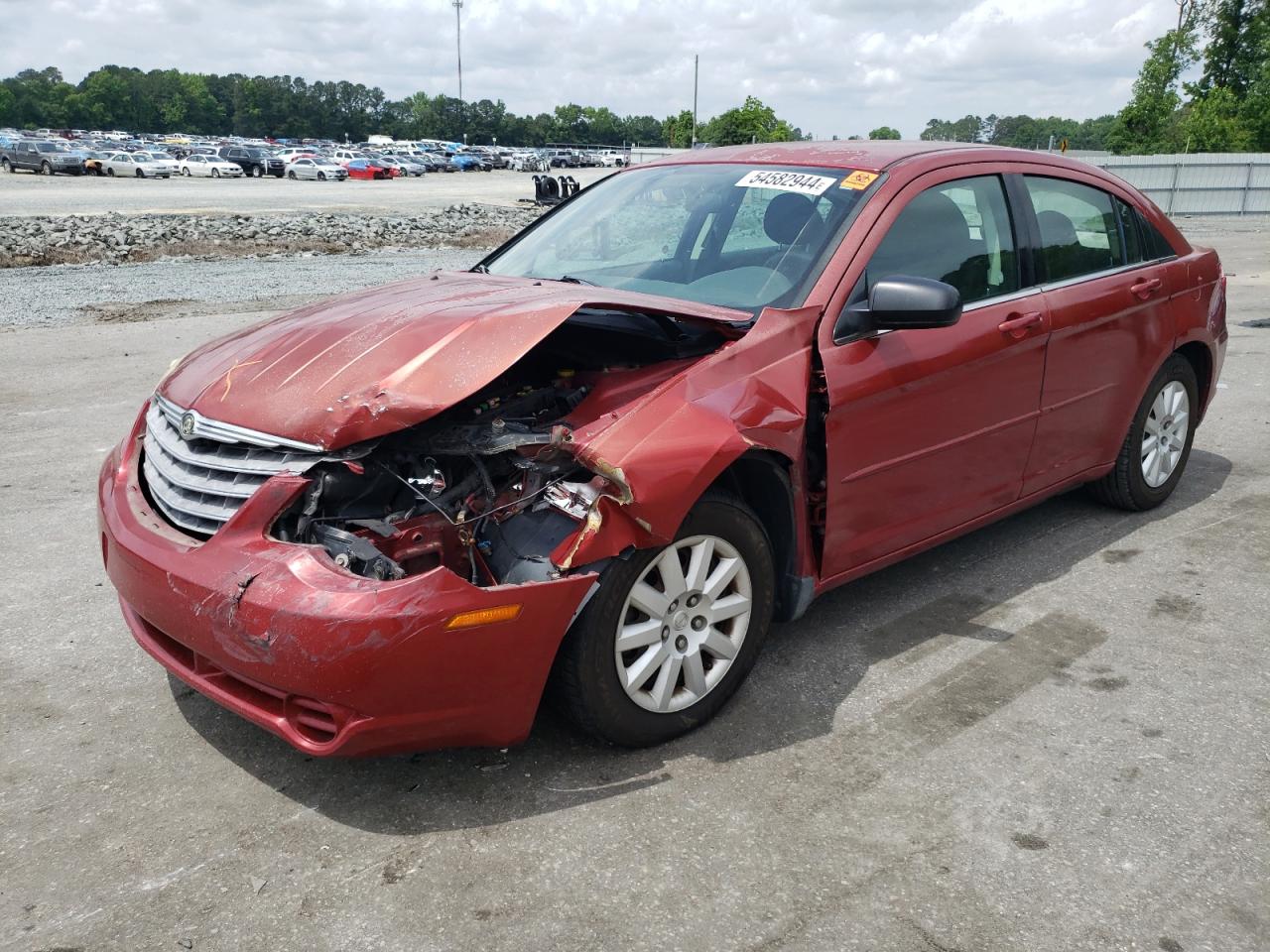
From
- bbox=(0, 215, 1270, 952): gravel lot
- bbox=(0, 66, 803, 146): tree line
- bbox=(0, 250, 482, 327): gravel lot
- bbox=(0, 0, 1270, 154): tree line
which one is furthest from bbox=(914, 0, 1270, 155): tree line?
bbox=(0, 66, 803, 146): tree line

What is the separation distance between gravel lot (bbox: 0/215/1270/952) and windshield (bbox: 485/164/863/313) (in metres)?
1.34

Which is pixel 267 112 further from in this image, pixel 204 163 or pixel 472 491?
pixel 472 491

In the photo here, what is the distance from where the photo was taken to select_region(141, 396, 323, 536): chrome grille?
119 inches

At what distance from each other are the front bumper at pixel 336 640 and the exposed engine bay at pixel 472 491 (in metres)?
0.11

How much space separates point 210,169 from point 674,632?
55.5m

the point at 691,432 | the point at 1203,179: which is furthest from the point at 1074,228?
the point at 1203,179

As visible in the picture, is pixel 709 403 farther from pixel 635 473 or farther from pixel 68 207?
pixel 68 207

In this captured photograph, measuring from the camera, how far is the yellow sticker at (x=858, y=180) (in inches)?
156

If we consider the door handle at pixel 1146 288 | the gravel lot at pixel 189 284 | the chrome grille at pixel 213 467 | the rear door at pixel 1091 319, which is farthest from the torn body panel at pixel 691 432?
the gravel lot at pixel 189 284

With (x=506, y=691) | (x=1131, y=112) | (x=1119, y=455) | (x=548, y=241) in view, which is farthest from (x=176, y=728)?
(x=1131, y=112)

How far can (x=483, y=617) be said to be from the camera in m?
2.77

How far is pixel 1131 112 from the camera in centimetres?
5822

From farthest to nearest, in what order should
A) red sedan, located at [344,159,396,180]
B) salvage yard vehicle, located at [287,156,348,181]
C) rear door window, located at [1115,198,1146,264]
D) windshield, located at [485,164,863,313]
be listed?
red sedan, located at [344,159,396,180]
salvage yard vehicle, located at [287,156,348,181]
rear door window, located at [1115,198,1146,264]
windshield, located at [485,164,863,313]

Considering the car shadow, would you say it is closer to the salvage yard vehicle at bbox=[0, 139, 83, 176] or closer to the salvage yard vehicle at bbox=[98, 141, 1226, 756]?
the salvage yard vehicle at bbox=[98, 141, 1226, 756]
